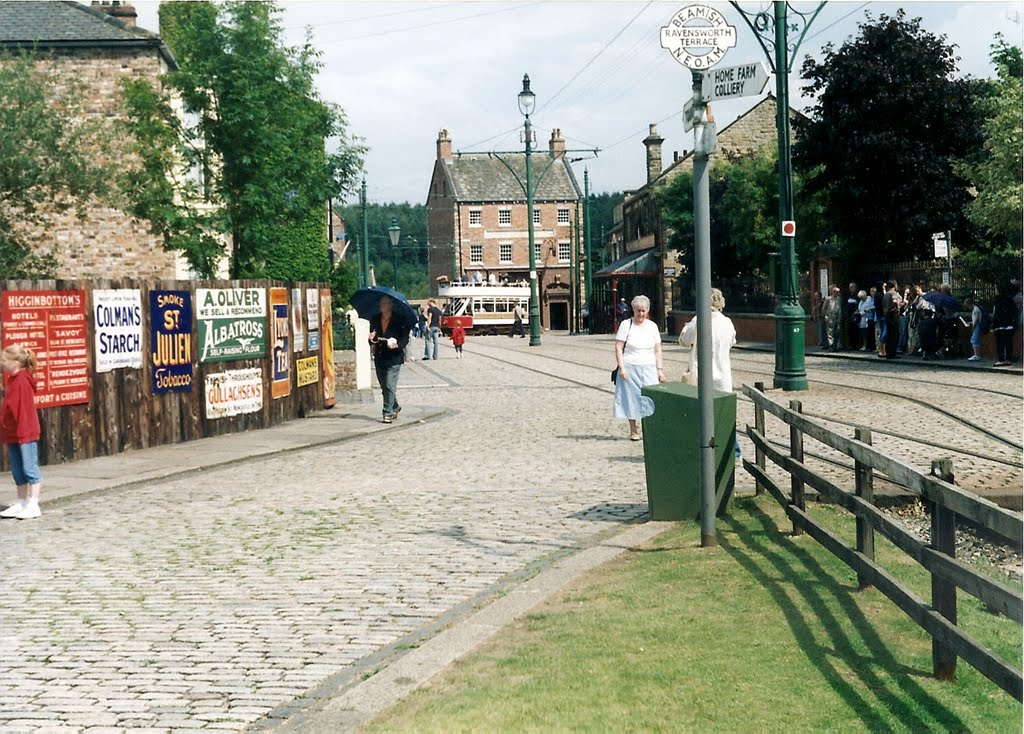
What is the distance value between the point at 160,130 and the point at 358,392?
702 centimetres

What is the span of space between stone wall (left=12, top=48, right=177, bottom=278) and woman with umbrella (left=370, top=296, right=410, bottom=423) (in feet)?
52.7

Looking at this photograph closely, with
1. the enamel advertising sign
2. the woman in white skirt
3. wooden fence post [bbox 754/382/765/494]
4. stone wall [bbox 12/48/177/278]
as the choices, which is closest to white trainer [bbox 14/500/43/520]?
the enamel advertising sign

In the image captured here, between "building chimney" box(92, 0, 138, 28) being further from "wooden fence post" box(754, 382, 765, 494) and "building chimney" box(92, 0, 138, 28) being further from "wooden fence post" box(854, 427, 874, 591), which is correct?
"wooden fence post" box(854, 427, 874, 591)

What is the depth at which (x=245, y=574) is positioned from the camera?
8.35 meters

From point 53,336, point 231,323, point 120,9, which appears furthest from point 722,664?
point 120,9

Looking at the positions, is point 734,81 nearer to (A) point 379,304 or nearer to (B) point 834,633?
(B) point 834,633

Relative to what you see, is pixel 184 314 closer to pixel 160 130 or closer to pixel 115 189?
pixel 115 189

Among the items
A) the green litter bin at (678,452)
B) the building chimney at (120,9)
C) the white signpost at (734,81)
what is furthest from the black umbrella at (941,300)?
the building chimney at (120,9)

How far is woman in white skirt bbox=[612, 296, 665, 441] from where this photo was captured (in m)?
14.2

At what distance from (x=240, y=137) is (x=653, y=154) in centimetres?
5365

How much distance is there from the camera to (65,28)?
33.6 meters

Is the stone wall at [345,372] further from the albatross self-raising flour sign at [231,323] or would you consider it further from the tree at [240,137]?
the albatross self-raising flour sign at [231,323]

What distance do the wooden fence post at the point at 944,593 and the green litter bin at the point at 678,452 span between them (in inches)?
166

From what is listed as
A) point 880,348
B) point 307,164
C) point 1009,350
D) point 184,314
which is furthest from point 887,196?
point 184,314
